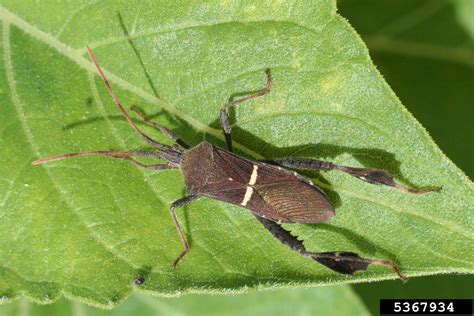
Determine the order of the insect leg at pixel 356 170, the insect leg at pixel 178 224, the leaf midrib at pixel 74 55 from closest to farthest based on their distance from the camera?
the insect leg at pixel 356 170
the insect leg at pixel 178 224
the leaf midrib at pixel 74 55

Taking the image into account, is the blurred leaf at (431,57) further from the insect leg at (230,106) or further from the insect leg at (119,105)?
the insect leg at (119,105)

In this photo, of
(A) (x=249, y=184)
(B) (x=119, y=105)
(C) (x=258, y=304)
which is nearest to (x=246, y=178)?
(A) (x=249, y=184)

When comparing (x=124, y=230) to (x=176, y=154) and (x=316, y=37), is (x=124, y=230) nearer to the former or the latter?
(x=176, y=154)

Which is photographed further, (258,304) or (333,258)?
(258,304)

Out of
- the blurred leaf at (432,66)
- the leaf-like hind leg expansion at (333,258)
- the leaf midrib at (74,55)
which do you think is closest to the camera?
the leaf-like hind leg expansion at (333,258)

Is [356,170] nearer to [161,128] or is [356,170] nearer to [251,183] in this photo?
[251,183]

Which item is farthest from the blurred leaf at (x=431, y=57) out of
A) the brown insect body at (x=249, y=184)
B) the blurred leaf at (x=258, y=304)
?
the brown insect body at (x=249, y=184)

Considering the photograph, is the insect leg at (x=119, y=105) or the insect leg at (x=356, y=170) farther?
the insect leg at (x=119, y=105)

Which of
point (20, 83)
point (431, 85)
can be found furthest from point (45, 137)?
point (431, 85)
